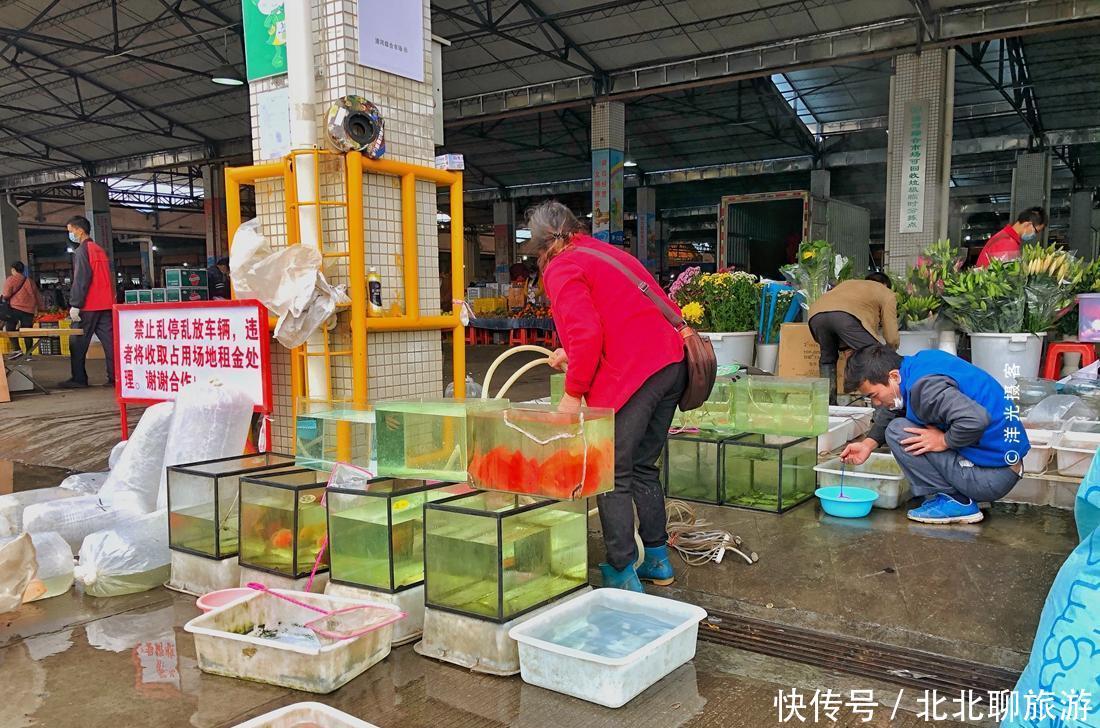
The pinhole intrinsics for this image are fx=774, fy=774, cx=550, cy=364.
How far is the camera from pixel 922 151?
11773 mm

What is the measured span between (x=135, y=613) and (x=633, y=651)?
6.92 ft

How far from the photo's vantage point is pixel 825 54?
1259 cm

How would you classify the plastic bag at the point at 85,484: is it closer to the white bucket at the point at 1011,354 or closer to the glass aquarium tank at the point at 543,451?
the glass aquarium tank at the point at 543,451

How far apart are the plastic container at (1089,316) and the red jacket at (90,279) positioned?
990 centimetres

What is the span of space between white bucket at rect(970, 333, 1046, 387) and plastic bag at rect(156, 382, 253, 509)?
584 centimetres

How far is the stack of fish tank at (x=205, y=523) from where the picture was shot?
3.34 metres

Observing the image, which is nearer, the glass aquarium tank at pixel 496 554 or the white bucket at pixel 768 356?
the glass aquarium tank at pixel 496 554

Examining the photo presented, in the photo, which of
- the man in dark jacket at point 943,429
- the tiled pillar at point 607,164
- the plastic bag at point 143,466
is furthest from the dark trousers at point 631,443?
the tiled pillar at point 607,164

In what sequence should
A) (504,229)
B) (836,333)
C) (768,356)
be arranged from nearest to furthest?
1. (836,333)
2. (768,356)
3. (504,229)

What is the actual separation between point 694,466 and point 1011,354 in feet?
11.7

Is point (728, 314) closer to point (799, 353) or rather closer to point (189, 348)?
point (799, 353)

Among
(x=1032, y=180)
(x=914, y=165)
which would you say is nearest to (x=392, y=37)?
(x=914, y=165)

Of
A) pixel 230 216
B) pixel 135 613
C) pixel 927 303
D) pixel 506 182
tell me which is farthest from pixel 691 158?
pixel 135 613

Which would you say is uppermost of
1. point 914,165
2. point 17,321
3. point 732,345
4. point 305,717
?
point 914,165
